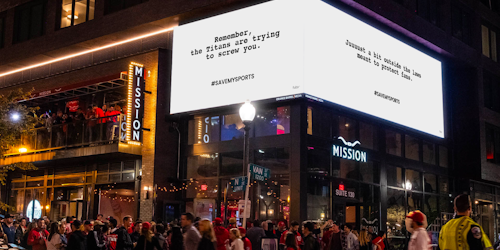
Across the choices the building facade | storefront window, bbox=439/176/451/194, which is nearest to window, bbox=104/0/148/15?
the building facade

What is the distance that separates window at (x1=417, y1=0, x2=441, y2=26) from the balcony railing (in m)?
16.3

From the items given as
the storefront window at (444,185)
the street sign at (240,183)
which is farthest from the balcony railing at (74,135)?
the storefront window at (444,185)

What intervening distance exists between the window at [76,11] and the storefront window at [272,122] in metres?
11.5

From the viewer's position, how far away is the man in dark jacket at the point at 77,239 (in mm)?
14070

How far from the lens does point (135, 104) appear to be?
25281mm

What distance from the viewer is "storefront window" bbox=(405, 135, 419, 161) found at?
29.5 meters

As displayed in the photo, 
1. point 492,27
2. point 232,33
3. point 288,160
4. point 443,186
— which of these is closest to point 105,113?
point 232,33

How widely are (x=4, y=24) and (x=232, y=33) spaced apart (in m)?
17.0

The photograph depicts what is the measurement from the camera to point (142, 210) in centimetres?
2530

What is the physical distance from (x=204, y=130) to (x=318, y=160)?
547 centimetres

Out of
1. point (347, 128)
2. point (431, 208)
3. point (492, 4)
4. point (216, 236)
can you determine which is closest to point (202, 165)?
point (347, 128)

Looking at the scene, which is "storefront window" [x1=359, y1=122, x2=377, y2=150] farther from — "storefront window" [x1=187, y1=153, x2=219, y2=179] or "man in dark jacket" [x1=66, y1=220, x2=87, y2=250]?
"man in dark jacket" [x1=66, y1=220, x2=87, y2=250]

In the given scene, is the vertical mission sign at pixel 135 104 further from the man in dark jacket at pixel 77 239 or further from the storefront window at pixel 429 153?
the storefront window at pixel 429 153

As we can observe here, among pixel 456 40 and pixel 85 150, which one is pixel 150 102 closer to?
pixel 85 150
